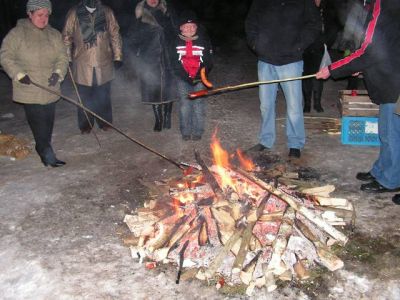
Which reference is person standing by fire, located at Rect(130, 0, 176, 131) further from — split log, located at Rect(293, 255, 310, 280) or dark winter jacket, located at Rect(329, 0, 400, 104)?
split log, located at Rect(293, 255, 310, 280)

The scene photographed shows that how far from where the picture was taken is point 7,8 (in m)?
15.2

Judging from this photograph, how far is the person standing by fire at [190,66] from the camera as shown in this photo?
6984 mm

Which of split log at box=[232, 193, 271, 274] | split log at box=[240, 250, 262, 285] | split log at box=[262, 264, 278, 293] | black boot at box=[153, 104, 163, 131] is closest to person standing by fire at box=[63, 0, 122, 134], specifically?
black boot at box=[153, 104, 163, 131]

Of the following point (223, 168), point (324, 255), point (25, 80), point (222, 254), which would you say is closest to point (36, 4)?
point (25, 80)

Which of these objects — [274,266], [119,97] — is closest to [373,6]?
[274,266]

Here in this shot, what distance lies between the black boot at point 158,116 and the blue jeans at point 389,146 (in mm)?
4099

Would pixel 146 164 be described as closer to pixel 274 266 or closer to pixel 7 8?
pixel 274 266

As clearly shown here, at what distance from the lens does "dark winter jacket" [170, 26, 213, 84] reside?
705 cm

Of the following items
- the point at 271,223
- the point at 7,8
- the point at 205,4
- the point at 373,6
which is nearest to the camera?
the point at 271,223

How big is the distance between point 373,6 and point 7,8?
14.0 meters

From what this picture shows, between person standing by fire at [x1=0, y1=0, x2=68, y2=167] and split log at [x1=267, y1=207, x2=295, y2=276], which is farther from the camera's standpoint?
person standing by fire at [x1=0, y1=0, x2=68, y2=167]

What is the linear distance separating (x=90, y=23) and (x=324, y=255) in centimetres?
560

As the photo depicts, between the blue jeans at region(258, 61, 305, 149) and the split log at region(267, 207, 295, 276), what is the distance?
7.72 feet

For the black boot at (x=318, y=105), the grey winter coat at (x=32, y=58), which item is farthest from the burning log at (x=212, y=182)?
the black boot at (x=318, y=105)
